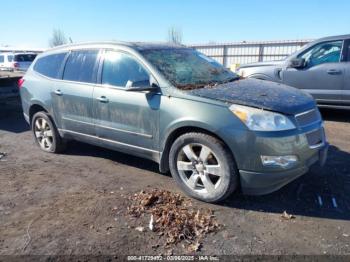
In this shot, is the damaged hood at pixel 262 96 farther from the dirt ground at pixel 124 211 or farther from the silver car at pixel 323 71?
the silver car at pixel 323 71

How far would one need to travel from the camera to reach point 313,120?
405 cm

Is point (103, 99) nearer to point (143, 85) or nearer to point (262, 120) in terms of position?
point (143, 85)

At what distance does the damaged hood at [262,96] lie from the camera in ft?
12.4

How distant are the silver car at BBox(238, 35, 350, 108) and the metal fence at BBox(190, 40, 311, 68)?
964 cm

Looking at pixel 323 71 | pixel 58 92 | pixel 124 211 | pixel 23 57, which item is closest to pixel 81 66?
pixel 58 92

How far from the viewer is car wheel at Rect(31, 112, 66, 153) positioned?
233 inches

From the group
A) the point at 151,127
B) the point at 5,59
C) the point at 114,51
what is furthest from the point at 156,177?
the point at 5,59

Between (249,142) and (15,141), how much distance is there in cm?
507

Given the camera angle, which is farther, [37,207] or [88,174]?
[88,174]

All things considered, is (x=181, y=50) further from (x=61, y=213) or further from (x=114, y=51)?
(x=61, y=213)

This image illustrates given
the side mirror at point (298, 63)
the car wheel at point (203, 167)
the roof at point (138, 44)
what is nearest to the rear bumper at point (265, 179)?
the car wheel at point (203, 167)

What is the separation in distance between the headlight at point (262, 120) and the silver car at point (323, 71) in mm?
4368

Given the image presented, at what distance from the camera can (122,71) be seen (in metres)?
4.74

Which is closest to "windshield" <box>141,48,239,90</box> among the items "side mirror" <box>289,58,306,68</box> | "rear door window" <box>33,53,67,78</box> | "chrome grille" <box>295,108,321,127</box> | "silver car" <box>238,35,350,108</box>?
"chrome grille" <box>295,108,321,127</box>
